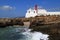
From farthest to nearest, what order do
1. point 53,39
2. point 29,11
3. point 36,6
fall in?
point 36,6, point 29,11, point 53,39

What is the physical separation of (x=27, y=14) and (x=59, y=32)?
172 ft

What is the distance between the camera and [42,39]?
24.4m

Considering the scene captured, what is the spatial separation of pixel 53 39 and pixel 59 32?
12.9 feet

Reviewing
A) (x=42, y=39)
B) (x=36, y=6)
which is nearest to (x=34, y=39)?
(x=42, y=39)

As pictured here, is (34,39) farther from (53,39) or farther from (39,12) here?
(39,12)

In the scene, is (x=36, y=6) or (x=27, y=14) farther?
(x=36, y=6)

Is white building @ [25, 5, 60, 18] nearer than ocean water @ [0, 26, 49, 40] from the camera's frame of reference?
No

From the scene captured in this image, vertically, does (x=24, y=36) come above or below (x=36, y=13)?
below

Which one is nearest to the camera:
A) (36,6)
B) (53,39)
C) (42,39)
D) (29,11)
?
(53,39)

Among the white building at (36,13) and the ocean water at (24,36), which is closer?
the ocean water at (24,36)

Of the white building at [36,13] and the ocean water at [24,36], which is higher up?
the white building at [36,13]

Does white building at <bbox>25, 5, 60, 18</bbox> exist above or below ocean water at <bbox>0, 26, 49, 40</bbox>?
above

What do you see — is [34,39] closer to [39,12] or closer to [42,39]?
[42,39]

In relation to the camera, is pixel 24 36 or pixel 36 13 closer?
pixel 24 36
